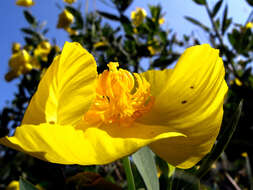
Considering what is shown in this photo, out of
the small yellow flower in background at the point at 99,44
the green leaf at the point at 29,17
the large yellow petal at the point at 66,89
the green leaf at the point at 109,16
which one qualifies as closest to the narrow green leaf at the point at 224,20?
the green leaf at the point at 109,16

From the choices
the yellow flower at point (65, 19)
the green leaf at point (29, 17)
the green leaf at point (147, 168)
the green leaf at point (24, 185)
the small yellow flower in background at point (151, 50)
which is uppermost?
the green leaf at point (29, 17)

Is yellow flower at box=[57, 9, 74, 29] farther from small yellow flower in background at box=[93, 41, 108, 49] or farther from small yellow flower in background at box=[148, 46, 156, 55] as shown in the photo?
small yellow flower in background at box=[148, 46, 156, 55]

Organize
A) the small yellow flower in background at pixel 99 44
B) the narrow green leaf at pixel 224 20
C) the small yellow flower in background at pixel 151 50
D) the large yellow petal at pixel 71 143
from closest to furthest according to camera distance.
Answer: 1. the large yellow petal at pixel 71 143
2. the narrow green leaf at pixel 224 20
3. the small yellow flower in background at pixel 151 50
4. the small yellow flower in background at pixel 99 44

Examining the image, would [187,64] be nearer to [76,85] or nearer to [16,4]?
[76,85]

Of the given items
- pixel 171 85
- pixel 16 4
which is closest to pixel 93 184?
pixel 171 85

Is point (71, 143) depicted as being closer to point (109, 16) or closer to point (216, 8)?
point (109, 16)

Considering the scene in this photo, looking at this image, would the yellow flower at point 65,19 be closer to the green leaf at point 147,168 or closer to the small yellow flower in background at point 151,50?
the small yellow flower in background at point 151,50

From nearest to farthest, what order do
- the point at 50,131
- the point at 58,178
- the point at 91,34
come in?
1. the point at 50,131
2. the point at 58,178
3. the point at 91,34
